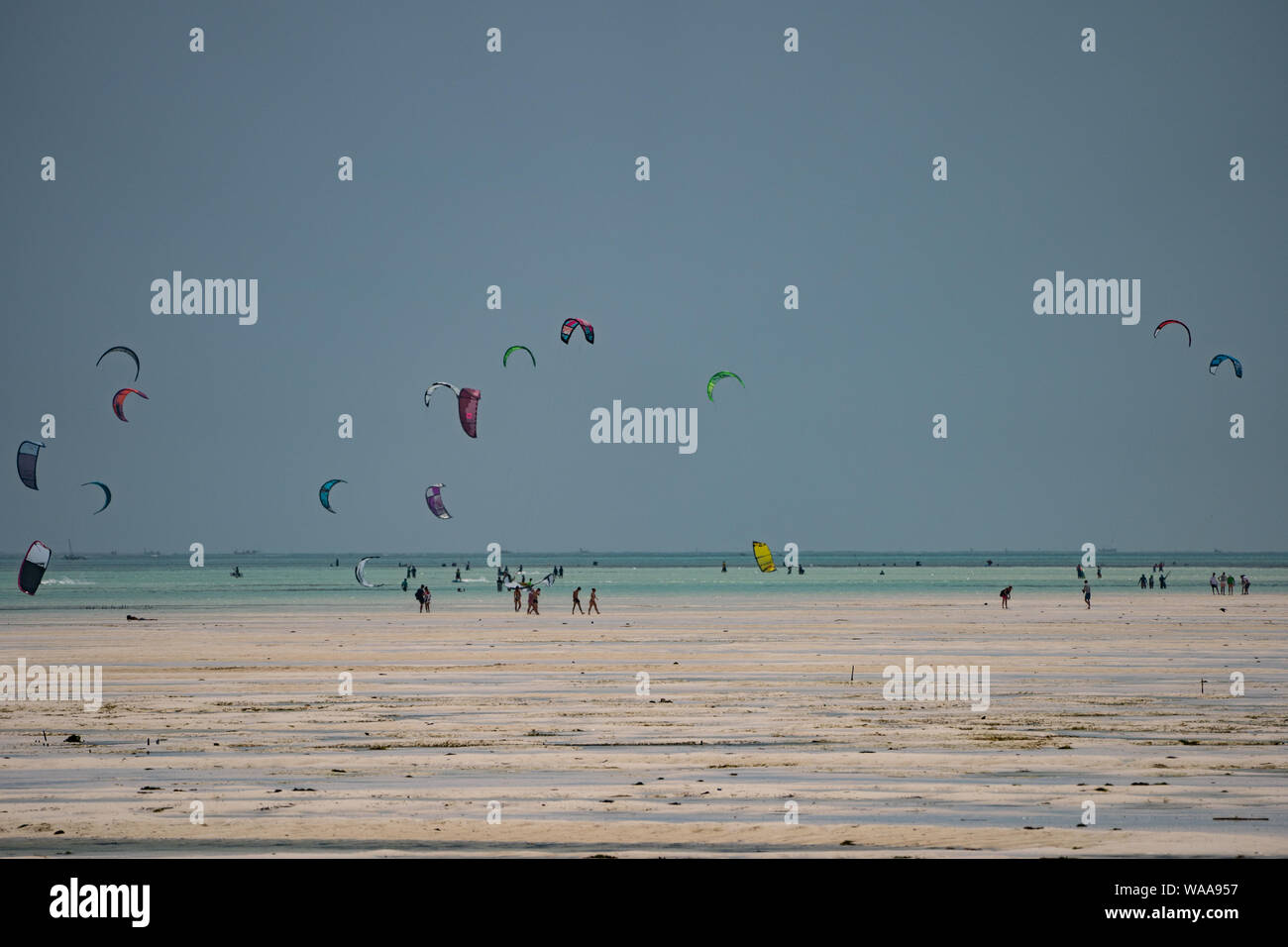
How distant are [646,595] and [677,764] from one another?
55820 mm

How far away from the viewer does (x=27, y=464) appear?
4397 centimetres

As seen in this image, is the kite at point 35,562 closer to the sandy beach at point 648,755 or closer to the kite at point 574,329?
the sandy beach at point 648,755

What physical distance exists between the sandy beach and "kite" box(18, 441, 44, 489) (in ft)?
56.1

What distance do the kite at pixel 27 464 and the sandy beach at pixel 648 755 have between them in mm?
17087

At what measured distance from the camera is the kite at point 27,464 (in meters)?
43.4

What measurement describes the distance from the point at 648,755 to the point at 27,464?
3790 centimetres

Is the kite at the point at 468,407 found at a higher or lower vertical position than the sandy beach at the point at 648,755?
higher

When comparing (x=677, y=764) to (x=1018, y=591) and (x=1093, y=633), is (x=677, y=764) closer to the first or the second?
(x=1093, y=633)

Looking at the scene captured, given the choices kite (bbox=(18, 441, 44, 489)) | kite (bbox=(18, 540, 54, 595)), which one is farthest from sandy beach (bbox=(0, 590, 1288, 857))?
kite (bbox=(18, 441, 44, 489))
